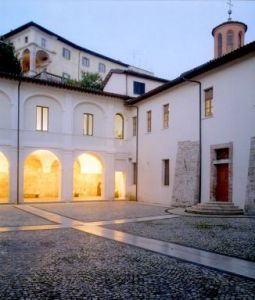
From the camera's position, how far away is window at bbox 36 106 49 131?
23.5m

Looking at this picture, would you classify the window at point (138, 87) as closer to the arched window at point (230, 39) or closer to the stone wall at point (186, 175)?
the arched window at point (230, 39)

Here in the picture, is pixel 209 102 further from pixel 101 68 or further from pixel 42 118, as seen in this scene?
pixel 101 68

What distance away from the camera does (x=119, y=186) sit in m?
27.5

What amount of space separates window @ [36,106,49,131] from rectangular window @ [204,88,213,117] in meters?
10.4

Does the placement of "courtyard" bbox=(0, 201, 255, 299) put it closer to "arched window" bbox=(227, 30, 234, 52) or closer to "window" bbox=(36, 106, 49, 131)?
"window" bbox=(36, 106, 49, 131)

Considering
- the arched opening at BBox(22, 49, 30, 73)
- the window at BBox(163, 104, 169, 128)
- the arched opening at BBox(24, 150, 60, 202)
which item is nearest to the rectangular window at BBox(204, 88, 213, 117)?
the window at BBox(163, 104, 169, 128)

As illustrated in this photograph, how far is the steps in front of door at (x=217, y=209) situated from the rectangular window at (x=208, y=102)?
194 inches

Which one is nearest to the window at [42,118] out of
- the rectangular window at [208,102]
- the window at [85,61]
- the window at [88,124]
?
the window at [88,124]

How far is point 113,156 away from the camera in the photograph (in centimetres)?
2642

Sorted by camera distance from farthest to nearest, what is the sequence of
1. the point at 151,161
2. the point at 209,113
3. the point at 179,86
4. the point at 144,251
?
the point at 151,161, the point at 179,86, the point at 209,113, the point at 144,251

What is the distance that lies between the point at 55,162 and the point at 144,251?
21712mm

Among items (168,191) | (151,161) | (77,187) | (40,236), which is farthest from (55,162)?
(40,236)

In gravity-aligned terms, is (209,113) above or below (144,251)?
above

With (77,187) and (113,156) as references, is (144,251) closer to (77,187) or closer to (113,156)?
(113,156)
